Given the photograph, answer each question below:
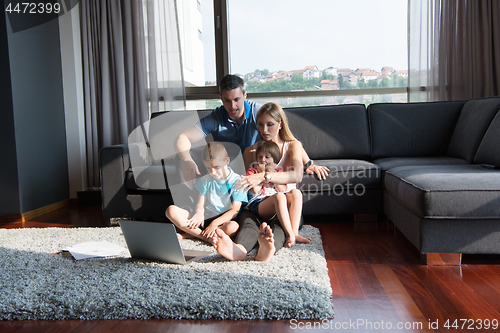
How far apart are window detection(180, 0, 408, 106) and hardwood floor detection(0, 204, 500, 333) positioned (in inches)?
79.9

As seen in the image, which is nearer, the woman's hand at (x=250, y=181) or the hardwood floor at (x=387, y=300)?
the hardwood floor at (x=387, y=300)

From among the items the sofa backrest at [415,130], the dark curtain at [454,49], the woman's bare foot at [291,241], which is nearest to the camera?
the woman's bare foot at [291,241]

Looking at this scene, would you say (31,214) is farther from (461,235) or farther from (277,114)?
(461,235)

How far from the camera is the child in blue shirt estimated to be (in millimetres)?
2021

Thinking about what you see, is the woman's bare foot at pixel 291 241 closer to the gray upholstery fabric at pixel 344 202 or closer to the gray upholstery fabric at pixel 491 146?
the gray upholstery fabric at pixel 344 202

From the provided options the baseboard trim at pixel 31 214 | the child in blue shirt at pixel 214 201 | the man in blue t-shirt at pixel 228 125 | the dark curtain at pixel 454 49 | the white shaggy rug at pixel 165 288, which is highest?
the dark curtain at pixel 454 49

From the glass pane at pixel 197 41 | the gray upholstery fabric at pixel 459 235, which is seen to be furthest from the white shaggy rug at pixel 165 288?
the glass pane at pixel 197 41

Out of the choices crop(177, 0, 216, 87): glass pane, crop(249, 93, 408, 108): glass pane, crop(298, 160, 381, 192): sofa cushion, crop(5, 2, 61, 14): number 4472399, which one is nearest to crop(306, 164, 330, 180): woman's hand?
crop(298, 160, 381, 192): sofa cushion

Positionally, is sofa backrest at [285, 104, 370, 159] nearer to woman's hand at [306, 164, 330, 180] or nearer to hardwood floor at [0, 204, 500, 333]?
woman's hand at [306, 164, 330, 180]

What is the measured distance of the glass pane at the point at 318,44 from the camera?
363cm

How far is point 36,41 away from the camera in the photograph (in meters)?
3.46

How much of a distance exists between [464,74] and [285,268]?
105 inches

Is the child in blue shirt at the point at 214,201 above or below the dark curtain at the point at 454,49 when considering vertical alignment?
below

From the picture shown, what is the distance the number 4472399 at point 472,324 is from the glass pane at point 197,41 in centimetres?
320
